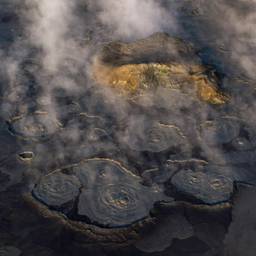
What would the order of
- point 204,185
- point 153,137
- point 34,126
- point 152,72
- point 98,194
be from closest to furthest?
point 98,194 < point 204,185 < point 153,137 < point 34,126 < point 152,72

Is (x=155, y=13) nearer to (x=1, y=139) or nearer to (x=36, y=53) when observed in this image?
(x=36, y=53)

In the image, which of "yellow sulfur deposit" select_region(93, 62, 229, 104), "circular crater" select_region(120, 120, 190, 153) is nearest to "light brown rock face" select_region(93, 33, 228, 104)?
"yellow sulfur deposit" select_region(93, 62, 229, 104)

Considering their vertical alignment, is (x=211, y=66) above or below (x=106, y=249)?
above

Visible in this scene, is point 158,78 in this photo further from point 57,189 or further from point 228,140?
point 57,189

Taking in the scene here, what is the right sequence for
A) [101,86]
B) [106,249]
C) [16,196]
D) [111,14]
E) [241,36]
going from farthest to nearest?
[111,14] → [241,36] → [101,86] → [16,196] → [106,249]

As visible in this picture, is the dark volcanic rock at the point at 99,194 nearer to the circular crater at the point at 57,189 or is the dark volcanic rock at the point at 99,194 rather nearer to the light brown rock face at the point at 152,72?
the circular crater at the point at 57,189

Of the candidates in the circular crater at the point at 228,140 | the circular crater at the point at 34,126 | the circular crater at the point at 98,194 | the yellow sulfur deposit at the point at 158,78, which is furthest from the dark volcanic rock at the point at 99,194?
the yellow sulfur deposit at the point at 158,78

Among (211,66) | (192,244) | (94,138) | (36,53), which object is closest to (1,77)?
(36,53)

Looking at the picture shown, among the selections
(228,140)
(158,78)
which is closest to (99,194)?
(228,140)
